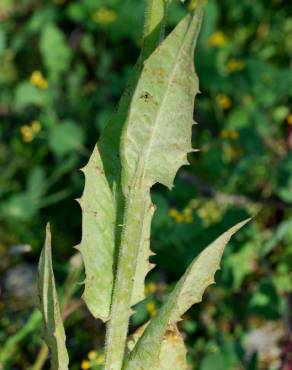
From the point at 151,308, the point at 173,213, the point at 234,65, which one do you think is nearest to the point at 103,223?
the point at 151,308

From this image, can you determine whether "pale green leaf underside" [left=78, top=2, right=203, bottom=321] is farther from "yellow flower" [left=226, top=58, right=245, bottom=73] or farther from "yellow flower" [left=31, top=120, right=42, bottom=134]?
"yellow flower" [left=226, top=58, right=245, bottom=73]

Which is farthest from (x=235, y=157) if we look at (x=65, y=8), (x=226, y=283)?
(x=65, y=8)

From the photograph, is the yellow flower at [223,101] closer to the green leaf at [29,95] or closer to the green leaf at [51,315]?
the green leaf at [29,95]

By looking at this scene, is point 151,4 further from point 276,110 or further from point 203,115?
point 203,115

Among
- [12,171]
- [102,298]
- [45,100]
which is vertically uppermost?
[102,298]

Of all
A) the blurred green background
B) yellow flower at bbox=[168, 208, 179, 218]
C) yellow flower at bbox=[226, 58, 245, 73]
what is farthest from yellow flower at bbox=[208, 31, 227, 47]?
yellow flower at bbox=[168, 208, 179, 218]

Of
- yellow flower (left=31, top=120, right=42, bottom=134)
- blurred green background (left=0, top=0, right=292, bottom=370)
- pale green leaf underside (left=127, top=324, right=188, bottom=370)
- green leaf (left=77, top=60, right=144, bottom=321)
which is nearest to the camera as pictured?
green leaf (left=77, top=60, right=144, bottom=321)
